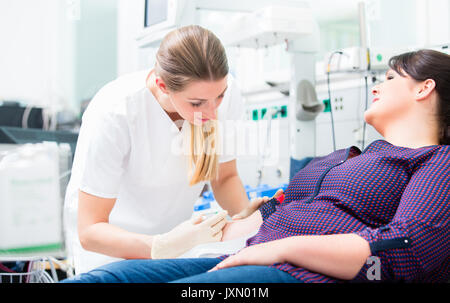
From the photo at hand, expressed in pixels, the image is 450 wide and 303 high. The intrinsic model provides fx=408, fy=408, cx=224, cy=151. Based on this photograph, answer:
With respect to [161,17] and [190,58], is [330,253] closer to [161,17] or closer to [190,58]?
[190,58]

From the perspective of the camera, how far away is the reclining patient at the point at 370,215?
33.9 inches

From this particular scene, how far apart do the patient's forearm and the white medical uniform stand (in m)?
0.34

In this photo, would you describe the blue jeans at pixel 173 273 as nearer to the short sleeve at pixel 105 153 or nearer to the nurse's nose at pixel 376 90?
the short sleeve at pixel 105 153

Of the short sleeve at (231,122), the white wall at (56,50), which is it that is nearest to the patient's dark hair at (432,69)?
the short sleeve at (231,122)

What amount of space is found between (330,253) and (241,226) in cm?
27

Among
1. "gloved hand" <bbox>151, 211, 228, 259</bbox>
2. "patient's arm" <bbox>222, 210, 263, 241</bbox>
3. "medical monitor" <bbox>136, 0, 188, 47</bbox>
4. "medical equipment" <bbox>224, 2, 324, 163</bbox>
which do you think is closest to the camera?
"gloved hand" <bbox>151, 211, 228, 259</bbox>

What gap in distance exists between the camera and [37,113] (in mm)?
943

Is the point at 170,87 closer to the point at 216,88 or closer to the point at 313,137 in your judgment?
the point at 216,88

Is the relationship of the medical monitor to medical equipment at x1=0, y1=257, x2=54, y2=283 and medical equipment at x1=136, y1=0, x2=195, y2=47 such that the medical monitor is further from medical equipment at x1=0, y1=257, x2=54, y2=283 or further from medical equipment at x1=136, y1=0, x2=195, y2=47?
medical equipment at x1=0, y1=257, x2=54, y2=283

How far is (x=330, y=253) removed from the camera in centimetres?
87

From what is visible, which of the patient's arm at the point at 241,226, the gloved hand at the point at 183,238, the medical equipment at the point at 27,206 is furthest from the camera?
the patient's arm at the point at 241,226

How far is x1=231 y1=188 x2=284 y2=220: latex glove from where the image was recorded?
110 centimetres

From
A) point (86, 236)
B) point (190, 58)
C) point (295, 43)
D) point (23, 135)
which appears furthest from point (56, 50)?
point (295, 43)

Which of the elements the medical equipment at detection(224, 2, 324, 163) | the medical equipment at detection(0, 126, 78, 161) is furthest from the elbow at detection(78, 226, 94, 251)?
the medical equipment at detection(224, 2, 324, 163)
